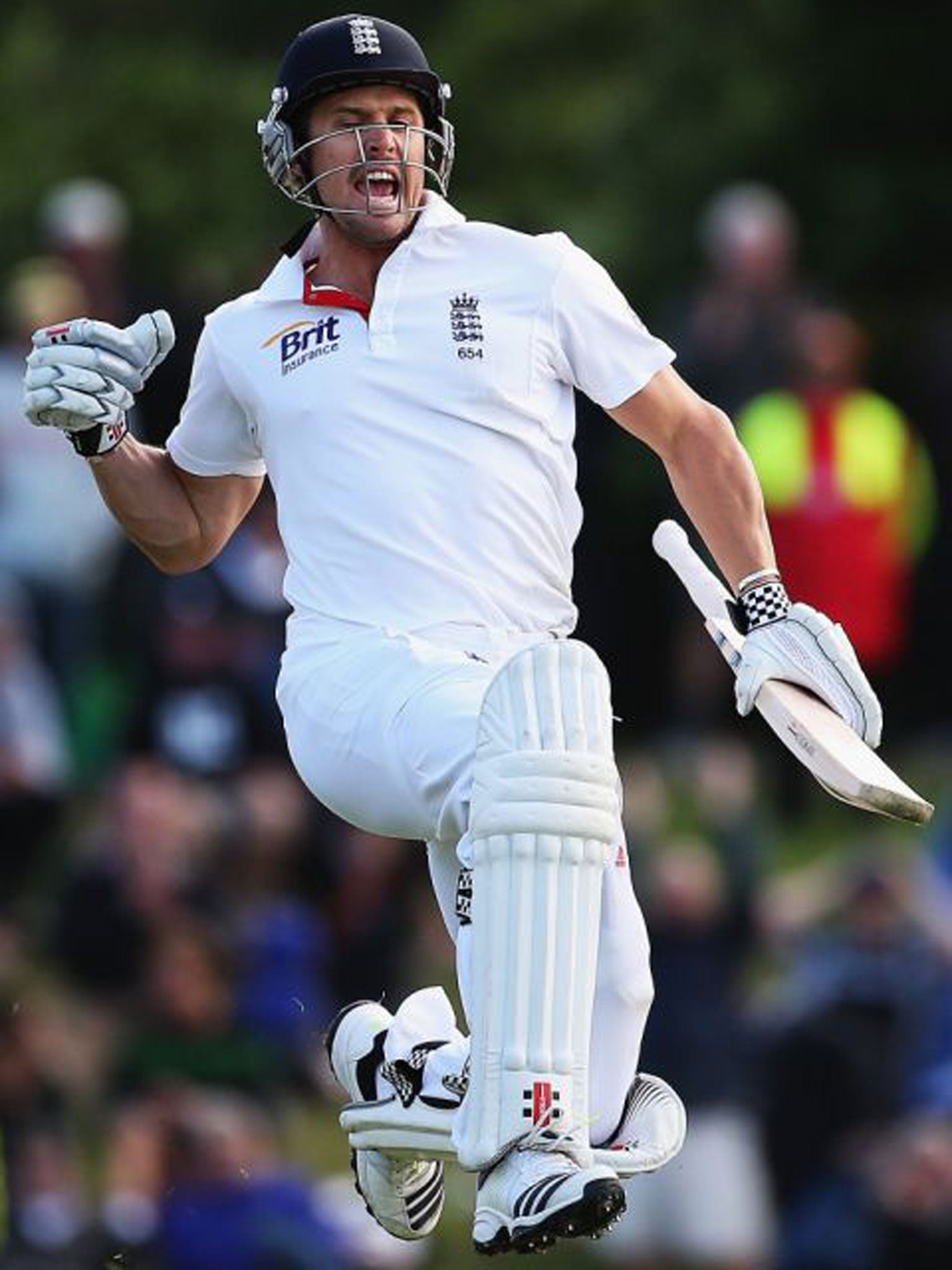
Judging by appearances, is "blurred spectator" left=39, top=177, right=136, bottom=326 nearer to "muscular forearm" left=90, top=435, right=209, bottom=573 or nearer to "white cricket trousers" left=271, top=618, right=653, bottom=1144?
"muscular forearm" left=90, top=435, right=209, bottom=573

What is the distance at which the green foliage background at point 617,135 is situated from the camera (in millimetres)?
17438

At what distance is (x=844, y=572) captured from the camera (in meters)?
13.3

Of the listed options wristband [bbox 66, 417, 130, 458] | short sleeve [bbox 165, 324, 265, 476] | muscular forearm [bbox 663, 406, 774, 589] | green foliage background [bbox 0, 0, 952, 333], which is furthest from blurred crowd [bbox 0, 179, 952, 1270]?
muscular forearm [bbox 663, 406, 774, 589]

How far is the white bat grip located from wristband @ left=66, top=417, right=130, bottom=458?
1.14 metres

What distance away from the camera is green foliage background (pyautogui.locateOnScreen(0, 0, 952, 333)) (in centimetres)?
1744

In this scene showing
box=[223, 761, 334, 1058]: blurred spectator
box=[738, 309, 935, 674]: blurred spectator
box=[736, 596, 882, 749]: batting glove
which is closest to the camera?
box=[736, 596, 882, 749]: batting glove

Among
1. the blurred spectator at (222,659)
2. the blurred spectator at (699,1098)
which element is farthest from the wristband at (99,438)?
the blurred spectator at (222,659)

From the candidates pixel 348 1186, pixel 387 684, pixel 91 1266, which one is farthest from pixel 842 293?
pixel 387 684

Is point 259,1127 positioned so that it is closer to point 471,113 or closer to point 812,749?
point 812,749

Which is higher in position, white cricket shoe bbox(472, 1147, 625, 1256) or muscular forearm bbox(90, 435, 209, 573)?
muscular forearm bbox(90, 435, 209, 573)

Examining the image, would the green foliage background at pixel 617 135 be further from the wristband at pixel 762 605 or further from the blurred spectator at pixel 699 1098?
the wristband at pixel 762 605

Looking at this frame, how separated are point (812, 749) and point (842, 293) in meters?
10.6

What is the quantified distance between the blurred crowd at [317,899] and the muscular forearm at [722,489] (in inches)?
166

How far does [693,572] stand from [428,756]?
2.36ft
